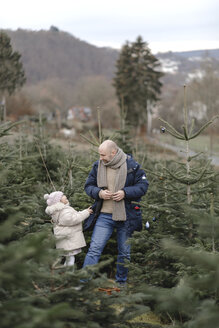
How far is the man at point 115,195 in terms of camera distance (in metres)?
5.02

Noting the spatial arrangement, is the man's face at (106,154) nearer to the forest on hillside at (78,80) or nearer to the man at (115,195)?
the man at (115,195)

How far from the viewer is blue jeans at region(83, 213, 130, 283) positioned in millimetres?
5016

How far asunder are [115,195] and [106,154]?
0.52 metres

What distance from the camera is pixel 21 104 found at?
171 ft

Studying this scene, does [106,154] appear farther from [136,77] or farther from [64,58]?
[64,58]

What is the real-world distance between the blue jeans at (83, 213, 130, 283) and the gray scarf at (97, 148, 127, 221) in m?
0.16

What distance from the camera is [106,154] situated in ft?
16.4

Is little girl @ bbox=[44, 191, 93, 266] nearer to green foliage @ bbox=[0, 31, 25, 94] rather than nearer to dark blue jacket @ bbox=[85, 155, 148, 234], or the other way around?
dark blue jacket @ bbox=[85, 155, 148, 234]

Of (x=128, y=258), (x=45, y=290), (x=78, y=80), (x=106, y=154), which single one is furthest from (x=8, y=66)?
(x=78, y=80)

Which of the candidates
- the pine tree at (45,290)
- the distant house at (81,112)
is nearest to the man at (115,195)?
the pine tree at (45,290)

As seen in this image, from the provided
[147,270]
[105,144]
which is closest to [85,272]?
[147,270]

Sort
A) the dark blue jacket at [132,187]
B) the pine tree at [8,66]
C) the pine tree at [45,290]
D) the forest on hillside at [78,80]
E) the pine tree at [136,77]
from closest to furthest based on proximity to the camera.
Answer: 1. the pine tree at [45,290]
2. the dark blue jacket at [132,187]
3. the pine tree at [8,66]
4. the forest on hillside at [78,80]
5. the pine tree at [136,77]

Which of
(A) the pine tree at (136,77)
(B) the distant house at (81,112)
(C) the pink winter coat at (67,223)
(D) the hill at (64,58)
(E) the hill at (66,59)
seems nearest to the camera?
(C) the pink winter coat at (67,223)

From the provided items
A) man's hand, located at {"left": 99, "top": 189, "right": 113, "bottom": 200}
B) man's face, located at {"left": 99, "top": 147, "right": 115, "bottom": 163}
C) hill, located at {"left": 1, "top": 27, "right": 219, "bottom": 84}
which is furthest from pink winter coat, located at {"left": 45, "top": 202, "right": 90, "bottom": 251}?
hill, located at {"left": 1, "top": 27, "right": 219, "bottom": 84}
